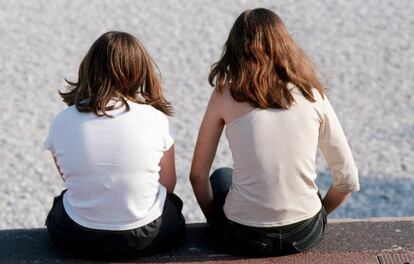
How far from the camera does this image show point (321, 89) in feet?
9.05

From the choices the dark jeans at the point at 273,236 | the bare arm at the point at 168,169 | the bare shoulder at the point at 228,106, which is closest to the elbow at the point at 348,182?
the dark jeans at the point at 273,236

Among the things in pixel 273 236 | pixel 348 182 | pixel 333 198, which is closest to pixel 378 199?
pixel 333 198

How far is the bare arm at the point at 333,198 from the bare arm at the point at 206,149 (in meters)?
0.45

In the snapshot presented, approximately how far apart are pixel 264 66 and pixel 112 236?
0.78 metres

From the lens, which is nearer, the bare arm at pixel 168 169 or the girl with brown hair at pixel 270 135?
the girl with brown hair at pixel 270 135

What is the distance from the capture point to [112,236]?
275 cm

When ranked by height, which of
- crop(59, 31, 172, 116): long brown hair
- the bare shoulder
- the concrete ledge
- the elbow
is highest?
crop(59, 31, 172, 116): long brown hair

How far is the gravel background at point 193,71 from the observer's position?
446 centimetres

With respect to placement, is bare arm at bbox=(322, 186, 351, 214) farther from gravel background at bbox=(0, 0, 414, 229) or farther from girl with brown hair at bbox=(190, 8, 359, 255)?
gravel background at bbox=(0, 0, 414, 229)

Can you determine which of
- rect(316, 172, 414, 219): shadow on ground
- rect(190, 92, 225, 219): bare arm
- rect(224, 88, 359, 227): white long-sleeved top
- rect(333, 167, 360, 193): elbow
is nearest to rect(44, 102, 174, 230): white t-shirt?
rect(190, 92, 225, 219): bare arm

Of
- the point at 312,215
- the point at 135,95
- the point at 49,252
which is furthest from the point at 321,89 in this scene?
the point at 49,252

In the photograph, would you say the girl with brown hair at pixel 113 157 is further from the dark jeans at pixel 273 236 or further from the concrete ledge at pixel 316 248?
the dark jeans at pixel 273 236

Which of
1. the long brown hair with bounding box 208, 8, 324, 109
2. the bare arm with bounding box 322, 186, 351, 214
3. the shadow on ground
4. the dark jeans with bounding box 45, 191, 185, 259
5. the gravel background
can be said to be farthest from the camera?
the gravel background

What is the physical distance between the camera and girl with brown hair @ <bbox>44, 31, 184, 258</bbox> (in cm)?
269
